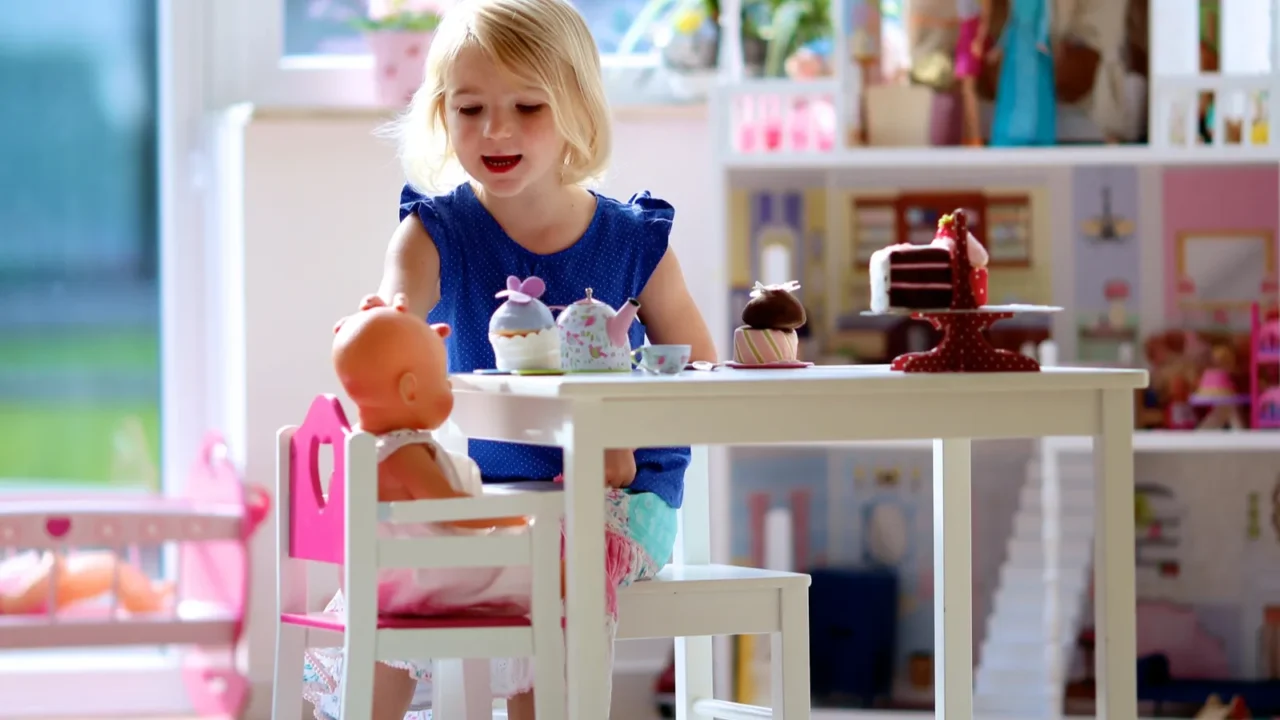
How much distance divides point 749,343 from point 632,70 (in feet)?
4.37

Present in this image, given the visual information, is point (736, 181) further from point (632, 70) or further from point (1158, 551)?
point (1158, 551)

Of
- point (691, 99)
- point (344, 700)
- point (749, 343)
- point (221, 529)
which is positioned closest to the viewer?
point (344, 700)

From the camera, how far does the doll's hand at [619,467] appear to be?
5.69 ft

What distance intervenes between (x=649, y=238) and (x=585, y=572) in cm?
58

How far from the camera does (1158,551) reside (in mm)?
2766

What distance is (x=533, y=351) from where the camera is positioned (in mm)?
1584

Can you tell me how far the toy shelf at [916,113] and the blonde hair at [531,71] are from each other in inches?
29.3

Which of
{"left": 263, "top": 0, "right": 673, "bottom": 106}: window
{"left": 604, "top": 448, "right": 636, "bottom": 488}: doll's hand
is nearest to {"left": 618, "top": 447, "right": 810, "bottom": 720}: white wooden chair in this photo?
{"left": 604, "top": 448, "right": 636, "bottom": 488}: doll's hand

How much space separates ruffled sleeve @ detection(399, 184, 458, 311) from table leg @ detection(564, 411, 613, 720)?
18.8 inches


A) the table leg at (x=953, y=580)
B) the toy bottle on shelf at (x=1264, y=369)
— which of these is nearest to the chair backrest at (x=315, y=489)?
the table leg at (x=953, y=580)

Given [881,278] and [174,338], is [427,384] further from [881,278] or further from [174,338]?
[174,338]

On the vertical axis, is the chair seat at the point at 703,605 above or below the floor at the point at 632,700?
above

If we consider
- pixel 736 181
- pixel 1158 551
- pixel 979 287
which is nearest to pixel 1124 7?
pixel 736 181

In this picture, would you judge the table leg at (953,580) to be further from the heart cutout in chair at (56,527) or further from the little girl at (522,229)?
the heart cutout in chair at (56,527)
